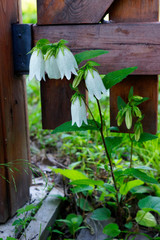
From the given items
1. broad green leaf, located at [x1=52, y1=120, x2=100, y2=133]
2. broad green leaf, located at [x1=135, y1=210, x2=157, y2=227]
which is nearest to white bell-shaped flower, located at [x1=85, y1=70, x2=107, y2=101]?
broad green leaf, located at [x1=52, y1=120, x2=100, y2=133]

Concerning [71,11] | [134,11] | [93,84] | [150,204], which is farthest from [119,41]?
[150,204]

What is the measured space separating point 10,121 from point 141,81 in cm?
69

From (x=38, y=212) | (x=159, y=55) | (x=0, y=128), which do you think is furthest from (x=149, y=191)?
(x=0, y=128)

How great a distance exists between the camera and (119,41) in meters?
1.43

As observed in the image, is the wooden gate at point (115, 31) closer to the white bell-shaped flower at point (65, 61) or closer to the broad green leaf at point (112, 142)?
the broad green leaf at point (112, 142)

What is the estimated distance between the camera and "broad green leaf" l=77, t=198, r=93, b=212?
62.8 inches

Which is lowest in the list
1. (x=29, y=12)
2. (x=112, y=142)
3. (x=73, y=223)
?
(x=73, y=223)

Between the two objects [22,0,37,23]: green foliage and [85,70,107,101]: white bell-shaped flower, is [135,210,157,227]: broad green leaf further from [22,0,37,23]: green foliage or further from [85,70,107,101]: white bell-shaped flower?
[22,0,37,23]: green foliage

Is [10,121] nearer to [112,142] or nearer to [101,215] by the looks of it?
[112,142]

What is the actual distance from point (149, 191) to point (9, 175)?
2.46 feet

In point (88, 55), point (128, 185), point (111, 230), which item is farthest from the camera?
point (128, 185)

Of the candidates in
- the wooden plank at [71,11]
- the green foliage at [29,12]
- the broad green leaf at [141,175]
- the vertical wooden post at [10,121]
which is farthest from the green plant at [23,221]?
the green foliage at [29,12]

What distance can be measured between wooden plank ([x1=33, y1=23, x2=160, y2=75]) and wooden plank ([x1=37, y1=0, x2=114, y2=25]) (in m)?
0.03

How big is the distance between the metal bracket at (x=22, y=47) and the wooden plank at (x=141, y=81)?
423 mm
